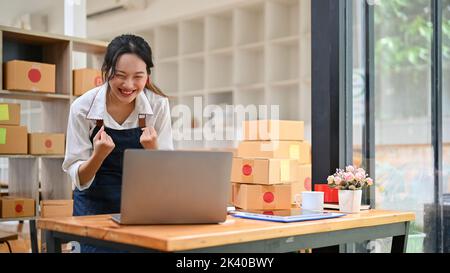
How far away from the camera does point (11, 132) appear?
371cm

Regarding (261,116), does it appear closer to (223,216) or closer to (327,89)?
Answer: (327,89)

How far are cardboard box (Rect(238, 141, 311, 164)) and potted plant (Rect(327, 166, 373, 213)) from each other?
0.91m

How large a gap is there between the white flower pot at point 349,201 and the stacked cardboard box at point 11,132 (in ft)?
7.33

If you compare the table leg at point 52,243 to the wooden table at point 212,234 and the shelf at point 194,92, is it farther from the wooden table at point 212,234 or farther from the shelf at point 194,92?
the shelf at point 194,92

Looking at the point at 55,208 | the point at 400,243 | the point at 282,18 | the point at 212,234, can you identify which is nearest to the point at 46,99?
the point at 55,208

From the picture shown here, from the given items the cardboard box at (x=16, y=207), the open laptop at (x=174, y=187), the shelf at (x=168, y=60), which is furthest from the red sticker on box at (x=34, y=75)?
the shelf at (x=168, y=60)

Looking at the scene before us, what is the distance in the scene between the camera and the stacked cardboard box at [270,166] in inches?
108

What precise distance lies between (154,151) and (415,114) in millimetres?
3502

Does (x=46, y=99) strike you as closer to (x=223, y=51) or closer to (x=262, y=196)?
(x=262, y=196)

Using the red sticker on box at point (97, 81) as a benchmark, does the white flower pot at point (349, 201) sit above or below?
below

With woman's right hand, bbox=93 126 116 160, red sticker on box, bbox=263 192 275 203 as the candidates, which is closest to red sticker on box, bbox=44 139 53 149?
red sticker on box, bbox=263 192 275 203

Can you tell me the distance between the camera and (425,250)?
120 inches

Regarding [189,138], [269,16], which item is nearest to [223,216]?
[269,16]

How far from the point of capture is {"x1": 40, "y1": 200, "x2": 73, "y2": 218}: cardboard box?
12.7ft
